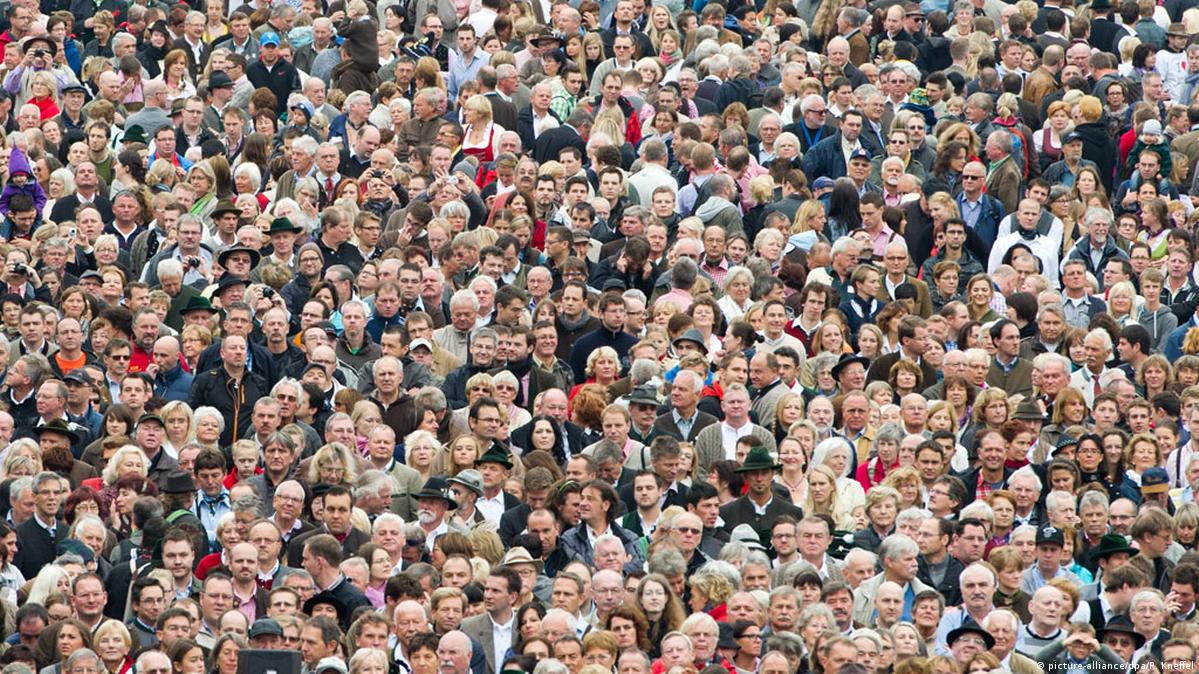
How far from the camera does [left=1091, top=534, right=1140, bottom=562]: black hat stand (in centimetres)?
1858

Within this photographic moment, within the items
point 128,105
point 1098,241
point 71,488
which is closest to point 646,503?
point 71,488

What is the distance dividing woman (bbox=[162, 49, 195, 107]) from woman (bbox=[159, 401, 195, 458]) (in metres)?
6.69

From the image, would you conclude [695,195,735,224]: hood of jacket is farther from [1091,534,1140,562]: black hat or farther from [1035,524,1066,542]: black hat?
[1091,534,1140,562]: black hat

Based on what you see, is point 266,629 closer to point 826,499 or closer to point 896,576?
point 896,576

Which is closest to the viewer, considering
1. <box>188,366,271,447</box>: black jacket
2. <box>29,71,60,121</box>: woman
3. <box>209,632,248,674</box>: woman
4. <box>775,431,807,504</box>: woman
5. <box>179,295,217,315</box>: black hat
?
Answer: <box>209,632,248,674</box>: woman

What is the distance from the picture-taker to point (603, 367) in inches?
826

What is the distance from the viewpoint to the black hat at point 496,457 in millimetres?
19547

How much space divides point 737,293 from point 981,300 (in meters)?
1.72

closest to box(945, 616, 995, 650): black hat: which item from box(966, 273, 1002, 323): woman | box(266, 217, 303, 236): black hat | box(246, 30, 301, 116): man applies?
box(966, 273, 1002, 323): woman

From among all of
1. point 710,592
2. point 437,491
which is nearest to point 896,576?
point 710,592

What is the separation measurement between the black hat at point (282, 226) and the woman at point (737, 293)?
317 cm

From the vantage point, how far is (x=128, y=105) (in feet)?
86.3

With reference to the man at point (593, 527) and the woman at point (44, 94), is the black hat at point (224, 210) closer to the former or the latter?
the woman at point (44, 94)

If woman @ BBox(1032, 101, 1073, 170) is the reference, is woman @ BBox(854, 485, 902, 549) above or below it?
above
